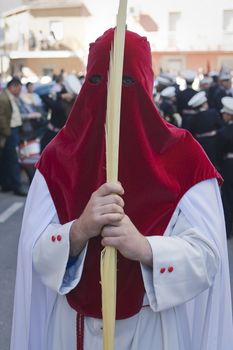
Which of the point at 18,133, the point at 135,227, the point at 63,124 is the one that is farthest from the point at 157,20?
the point at 18,133

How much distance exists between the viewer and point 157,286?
141cm

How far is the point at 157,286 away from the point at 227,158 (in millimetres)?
4837

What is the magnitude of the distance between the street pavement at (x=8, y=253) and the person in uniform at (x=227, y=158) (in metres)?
0.48

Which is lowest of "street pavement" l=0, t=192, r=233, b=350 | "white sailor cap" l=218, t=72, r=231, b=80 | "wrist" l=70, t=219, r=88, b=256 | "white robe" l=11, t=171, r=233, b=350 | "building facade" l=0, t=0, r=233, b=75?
"street pavement" l=0, t=192, r=233, b=350

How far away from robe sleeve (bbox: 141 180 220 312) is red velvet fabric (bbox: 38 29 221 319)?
0.16 ft

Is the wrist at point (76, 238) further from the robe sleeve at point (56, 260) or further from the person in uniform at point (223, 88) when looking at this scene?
the person in uniform at point (223, 88)

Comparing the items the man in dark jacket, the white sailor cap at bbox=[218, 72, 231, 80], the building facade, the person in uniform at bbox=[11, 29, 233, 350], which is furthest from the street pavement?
the white sailor cap at bbox=[218, 72, 231, 80]

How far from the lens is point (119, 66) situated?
1.11 meters

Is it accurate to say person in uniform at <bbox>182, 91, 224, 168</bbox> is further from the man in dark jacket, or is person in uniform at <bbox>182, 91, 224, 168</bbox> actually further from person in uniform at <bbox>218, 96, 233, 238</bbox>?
the man in dark jacket

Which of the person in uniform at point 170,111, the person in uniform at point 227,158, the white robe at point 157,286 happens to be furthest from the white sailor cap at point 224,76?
the white robe at point 157,286

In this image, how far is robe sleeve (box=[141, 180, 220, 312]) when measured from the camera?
4.55ft

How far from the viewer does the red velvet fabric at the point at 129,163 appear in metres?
1.41

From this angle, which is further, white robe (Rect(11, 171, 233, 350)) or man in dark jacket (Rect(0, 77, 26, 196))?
man in dark jacket (Rect(0, 77, 26, 196))

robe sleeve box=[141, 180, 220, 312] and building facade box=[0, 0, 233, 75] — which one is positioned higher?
building facade box=[0, 0, 233, 75]
